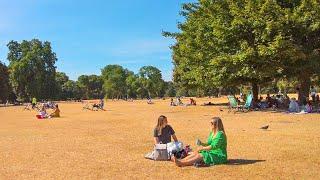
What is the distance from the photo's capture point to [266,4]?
32.3 m

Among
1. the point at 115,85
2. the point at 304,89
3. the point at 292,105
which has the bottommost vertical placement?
the point at 292,105

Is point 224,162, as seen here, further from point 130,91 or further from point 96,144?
point 130,91

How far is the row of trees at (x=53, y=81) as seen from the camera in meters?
121

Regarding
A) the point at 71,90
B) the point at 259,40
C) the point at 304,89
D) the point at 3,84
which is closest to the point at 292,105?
the point at 304,89

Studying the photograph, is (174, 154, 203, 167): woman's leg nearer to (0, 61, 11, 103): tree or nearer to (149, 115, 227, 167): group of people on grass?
(149, 115, 227, 167): group of people on grass

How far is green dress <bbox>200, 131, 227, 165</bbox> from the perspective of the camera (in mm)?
12109

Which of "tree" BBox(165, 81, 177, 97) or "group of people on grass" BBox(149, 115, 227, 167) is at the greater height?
"tree" BBox(165, 81, 177, 97)

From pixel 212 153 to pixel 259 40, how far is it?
22620 millimetres

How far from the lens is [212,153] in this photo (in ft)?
40.0

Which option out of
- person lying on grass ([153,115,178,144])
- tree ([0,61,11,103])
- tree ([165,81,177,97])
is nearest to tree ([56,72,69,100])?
tree ([0,61,11,103])

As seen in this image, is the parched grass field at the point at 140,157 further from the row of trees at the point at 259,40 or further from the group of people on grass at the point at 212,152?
the row of trees at the point at 259,40

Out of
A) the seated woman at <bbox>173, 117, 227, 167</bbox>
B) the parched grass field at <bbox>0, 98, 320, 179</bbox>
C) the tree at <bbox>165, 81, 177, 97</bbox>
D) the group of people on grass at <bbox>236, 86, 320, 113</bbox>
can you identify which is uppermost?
the tree at <bbox>165, 81, 177, 97</bbox>

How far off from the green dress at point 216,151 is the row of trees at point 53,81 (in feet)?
302

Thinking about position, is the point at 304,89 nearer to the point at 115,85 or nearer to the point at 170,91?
the point at 115,85
